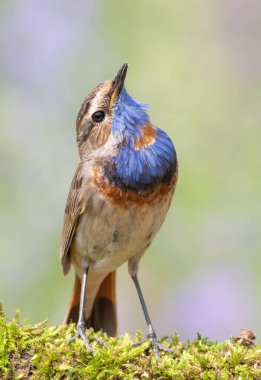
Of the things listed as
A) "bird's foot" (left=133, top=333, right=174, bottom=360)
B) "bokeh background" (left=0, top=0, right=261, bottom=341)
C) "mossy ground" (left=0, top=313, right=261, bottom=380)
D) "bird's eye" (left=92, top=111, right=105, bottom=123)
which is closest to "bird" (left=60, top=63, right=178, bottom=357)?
"bird's eye" (left=92, top=111, right=105, bottom=123)

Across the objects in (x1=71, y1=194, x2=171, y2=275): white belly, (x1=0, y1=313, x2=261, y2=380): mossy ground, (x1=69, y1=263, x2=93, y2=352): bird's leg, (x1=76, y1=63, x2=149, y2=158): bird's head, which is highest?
(x1=76, y1=63, x2=149, y2=158): bird's head

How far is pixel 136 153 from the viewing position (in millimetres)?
4934

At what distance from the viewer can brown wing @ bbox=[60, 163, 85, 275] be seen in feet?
16.5

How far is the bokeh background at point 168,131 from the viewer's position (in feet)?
20.6

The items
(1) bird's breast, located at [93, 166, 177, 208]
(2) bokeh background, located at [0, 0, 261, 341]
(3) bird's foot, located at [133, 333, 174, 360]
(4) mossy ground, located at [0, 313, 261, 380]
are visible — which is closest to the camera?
(4) mossy ground, located at [0, 313, 261, 380]

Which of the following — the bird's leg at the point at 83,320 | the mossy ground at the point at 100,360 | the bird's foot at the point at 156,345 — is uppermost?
the bird's leg at the point at 83,320

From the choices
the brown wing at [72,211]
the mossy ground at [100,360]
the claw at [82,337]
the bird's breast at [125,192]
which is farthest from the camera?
the brown wing at [72,211]

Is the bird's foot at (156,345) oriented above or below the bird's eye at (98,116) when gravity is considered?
below

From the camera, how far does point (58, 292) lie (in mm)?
6293

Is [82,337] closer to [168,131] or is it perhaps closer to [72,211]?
[72,211]

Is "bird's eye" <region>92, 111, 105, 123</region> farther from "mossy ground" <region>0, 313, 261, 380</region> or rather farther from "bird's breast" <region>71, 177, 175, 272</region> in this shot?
"mossy ground" <region>0, 313, 261, 380</region>

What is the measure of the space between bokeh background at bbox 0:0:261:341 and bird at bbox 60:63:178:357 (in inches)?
43.8

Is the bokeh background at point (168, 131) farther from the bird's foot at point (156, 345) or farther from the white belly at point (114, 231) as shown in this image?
the bird's foot at point (156, 345)

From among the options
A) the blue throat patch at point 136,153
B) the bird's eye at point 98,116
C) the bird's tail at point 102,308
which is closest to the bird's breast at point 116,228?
the blue throat patch at point 136,153
